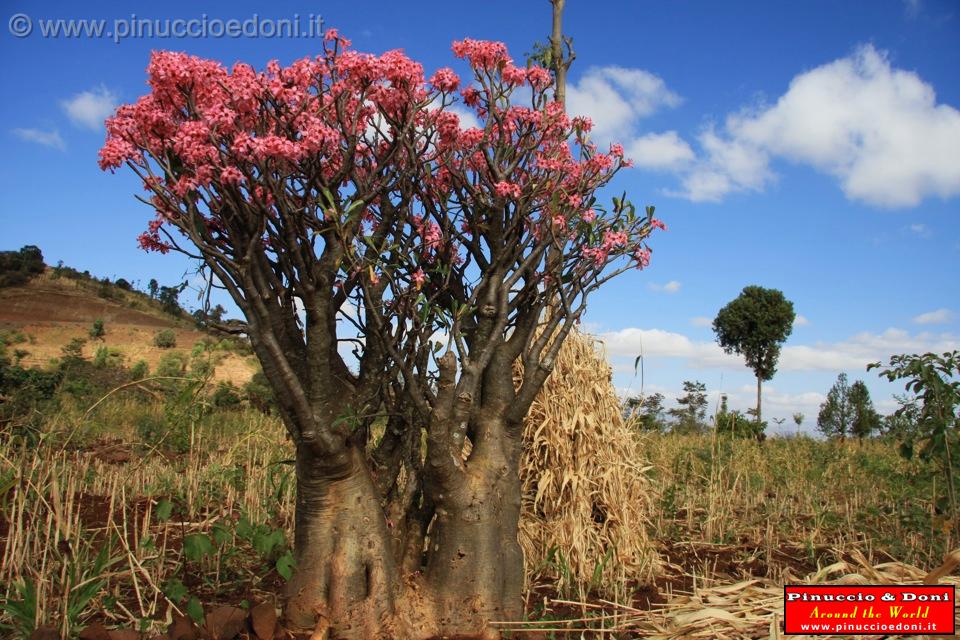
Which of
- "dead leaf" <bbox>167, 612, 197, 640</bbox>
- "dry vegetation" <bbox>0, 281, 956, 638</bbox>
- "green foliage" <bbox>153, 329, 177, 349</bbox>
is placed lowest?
"dead leaf" <bbox>167, 612, 197, 640</bbox>

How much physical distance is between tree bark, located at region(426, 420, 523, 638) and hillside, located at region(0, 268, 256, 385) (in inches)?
901

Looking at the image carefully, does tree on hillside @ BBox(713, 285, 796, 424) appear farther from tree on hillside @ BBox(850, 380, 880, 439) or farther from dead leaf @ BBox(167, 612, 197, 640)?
dead leaf @ BBox(167, 612, 197, 640)

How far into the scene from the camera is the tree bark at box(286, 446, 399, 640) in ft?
11.1

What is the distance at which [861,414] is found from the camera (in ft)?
59.6

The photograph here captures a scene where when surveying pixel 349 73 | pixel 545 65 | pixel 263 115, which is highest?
pixel 545 65

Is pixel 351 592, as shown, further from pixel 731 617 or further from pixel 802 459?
pixel 802 459

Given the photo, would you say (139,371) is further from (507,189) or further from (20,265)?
(507,189)

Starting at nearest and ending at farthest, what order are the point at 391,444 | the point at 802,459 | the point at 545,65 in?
the point at 391,444
the point at 545,65
the point at 802,459

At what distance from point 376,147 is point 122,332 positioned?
32979 mm

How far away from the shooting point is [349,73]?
131 inches

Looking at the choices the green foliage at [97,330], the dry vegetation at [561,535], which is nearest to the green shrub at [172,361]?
the green foliage at [97,330]

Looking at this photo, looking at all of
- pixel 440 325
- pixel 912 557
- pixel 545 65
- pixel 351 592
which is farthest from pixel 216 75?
pixel 912 557

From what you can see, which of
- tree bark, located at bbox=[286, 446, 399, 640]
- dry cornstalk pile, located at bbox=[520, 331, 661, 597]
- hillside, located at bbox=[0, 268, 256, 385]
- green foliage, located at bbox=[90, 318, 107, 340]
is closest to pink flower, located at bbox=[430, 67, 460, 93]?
tree bark, located at bbox=[286, 446, 399, 640]

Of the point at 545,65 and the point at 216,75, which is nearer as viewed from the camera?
the point at 216,75
